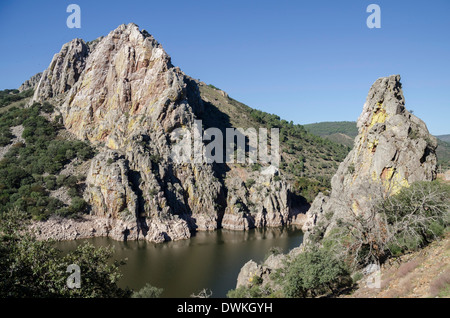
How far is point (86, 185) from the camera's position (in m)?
61.4

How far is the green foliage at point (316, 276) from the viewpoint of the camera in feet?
67.8

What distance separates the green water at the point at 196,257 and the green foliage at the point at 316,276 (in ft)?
42.5

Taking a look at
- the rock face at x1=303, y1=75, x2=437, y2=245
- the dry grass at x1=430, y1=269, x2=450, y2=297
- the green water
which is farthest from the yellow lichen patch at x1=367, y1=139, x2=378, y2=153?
the green water

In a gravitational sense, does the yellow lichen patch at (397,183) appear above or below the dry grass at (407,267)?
above

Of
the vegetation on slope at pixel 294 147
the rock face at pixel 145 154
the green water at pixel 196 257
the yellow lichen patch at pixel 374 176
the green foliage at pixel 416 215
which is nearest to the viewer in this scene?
the green foliage at pixel 416 215

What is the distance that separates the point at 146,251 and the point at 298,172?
4987cm

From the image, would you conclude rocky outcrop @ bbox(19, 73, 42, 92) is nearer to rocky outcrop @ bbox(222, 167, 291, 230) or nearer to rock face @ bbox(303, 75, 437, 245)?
rocky outcrop @ bbox(222, 167, 291, 230)

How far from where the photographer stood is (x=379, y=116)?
34094mm

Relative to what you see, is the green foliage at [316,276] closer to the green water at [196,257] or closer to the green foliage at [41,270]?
the green foliage at [41,270]

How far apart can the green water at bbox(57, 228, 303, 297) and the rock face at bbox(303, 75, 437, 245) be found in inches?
474

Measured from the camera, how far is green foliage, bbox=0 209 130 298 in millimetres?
17578

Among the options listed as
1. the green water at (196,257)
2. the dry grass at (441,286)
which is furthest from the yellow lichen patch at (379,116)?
the green water at (196,257)

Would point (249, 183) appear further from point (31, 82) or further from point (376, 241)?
point (31, 82)

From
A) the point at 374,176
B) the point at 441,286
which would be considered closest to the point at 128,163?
the point at 374,176
